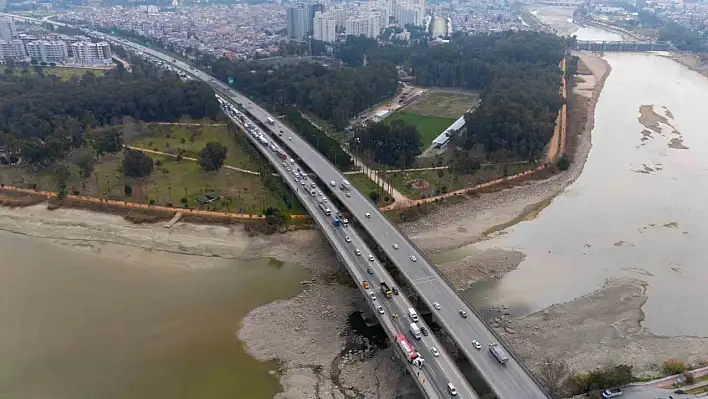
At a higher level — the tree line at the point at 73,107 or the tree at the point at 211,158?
the tree line at the point at 73,107

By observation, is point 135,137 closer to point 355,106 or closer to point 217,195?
point 217,195

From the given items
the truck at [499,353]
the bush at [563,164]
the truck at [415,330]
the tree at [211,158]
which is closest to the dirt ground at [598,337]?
the truck at [499,353]

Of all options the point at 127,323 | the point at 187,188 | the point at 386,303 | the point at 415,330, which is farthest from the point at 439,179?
the point at 127,323

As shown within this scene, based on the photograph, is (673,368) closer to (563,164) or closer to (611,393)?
(611,393)

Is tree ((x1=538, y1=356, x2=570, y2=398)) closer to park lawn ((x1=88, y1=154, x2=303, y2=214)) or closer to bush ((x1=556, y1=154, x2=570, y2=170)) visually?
park lawn ((x1=88, y1=154, x2=303, y2=214))

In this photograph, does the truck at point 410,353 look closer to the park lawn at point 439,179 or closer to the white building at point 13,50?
the park lawn at point 439,179

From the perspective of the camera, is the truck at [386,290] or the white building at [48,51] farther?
the white building at [48,51]

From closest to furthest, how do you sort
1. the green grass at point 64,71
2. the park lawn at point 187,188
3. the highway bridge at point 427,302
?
1. the highway bridge at point 427,302
2. the park lawn at point 187,188
3. the green grass at point 64,71
